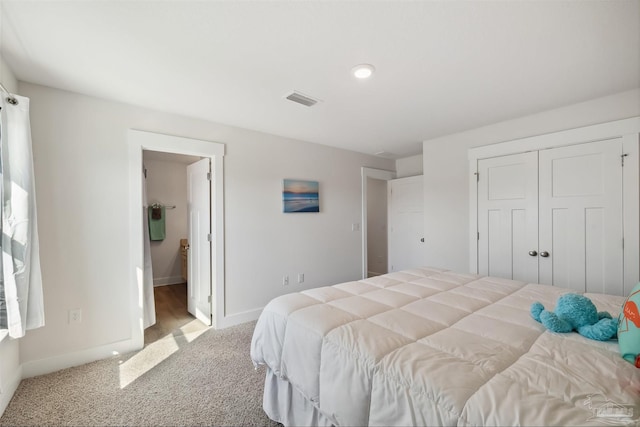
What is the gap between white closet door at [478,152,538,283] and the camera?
119 inches

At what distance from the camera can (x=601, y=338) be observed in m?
1.23

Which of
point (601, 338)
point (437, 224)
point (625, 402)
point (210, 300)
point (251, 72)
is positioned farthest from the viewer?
point (437, 224)

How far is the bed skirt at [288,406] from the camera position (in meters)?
1.49

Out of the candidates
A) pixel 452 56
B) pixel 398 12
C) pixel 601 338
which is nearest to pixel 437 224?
pixel 452 56

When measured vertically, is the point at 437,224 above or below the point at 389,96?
below

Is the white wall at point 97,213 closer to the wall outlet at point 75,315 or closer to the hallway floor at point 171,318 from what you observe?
the wall outlet at point 75,315

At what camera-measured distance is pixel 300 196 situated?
12.7ft

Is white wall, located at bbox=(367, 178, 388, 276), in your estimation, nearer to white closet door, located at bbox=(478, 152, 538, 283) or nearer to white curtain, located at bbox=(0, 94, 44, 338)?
white closet door, located at bbox=(478, 152, 538, 283)

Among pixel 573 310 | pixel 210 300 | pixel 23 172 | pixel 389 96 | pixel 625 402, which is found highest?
pixel 389 96

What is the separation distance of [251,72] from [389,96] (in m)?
1.21

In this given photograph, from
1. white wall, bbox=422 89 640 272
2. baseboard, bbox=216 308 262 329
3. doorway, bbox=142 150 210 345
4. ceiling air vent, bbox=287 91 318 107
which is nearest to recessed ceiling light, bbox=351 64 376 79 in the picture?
ceiling air vent, bbox=287 91 318 107

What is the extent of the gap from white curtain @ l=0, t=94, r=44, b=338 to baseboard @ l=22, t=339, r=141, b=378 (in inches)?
21.5

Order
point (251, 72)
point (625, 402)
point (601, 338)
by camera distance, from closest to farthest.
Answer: point (625, 402)
point (601, 338)
point (251, 72)

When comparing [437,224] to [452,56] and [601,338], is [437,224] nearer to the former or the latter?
[452,56]
